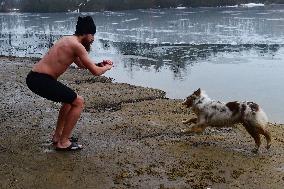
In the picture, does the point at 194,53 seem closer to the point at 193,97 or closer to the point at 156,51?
the point at 156,51

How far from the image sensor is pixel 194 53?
24.0 m

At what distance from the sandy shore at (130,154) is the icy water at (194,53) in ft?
14.0

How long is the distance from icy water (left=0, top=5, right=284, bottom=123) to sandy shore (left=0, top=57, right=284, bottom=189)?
426cm

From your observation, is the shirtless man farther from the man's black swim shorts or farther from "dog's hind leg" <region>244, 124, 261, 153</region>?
"dog's hind leg" <region>244, 124, 261, 153</region>

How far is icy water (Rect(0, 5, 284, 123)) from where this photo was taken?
1628 centimetres

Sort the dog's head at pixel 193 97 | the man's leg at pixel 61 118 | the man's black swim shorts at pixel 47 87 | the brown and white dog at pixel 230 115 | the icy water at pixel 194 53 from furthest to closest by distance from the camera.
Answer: the icy water at pixel 194 53 < the dog's head at pixel 193 97 < the brown and white dog at pixel 230 115 < the man's leg at pixel 61 118 < the man's black swim shorts at pixel 47 87

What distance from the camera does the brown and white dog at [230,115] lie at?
7.57m

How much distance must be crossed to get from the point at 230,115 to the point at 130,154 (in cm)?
183

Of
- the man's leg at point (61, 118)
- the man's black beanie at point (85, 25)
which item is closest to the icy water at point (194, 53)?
the man's leg at point (61, 118)

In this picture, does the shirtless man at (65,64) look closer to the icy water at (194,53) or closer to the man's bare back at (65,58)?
the man's bare back at (65,58)

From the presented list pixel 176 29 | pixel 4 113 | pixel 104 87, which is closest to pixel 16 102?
pixel 4 113

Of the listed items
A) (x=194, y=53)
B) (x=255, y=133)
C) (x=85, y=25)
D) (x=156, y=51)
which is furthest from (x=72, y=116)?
(x=156, y=51)

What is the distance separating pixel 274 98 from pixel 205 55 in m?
9.26

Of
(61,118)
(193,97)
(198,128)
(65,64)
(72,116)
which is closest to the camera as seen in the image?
(65,64)
